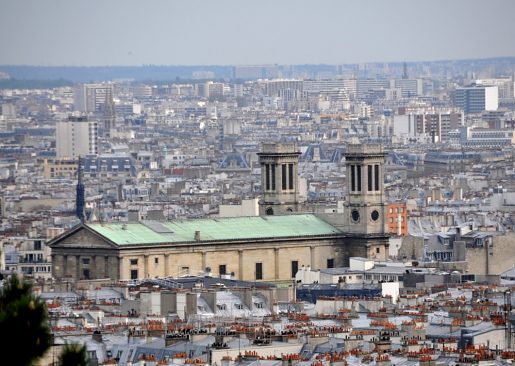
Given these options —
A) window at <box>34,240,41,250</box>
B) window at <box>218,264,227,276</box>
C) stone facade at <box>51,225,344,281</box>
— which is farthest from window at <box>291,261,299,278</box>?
window at <box>34,240,41,250</box>

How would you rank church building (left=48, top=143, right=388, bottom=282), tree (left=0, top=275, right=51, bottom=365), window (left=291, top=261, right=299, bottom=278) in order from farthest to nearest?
window (left=291, top=261, right=299, bottom=278) → church building (left=48, top=143, right=388, bottom=282) → tree (left=0, top=275, right=51, bottom=365)

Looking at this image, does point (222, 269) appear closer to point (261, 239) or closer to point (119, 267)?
point (261, 239)

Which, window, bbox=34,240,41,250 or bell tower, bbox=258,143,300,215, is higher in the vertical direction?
bell tower, bbox=258,143,300,215

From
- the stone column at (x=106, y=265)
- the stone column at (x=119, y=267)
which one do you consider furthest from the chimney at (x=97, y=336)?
the stone column at (x=106, y=265)

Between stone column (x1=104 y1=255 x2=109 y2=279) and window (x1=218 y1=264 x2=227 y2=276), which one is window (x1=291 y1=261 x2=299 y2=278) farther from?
stone column (x1=104 y1=255 x2=109 y2=279)

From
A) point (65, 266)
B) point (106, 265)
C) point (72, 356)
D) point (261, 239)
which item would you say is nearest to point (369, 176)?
point (261, 239)
